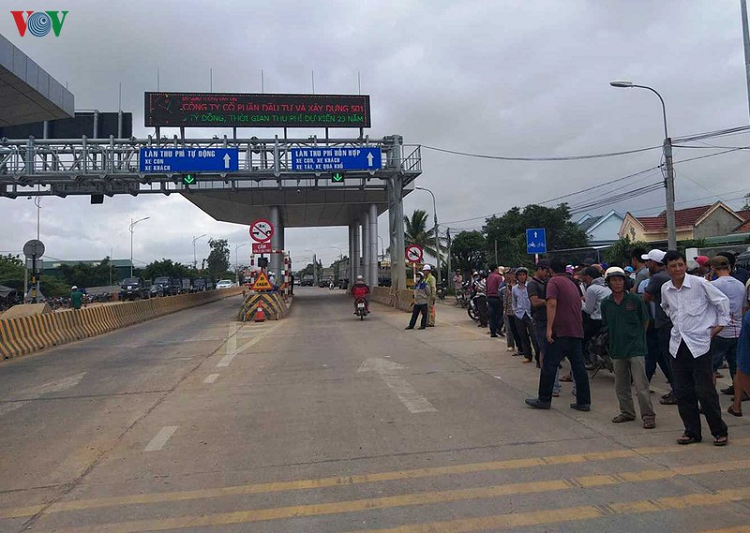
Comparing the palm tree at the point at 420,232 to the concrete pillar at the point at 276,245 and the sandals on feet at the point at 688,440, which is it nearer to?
the concrete pillar at the point at 276,245

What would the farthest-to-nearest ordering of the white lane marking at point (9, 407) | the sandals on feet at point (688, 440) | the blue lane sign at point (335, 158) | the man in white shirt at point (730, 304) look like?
the blue lane sign at point (335, 158)
the white lane marking at point (9, 407)
the man in white shirt at point (730, 304)
the sandals on feet at point (688, 440)

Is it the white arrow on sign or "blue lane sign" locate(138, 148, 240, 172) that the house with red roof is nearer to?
"blue lane sign" locate(138, 148, 240, 172)

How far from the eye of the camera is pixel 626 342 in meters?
6.25

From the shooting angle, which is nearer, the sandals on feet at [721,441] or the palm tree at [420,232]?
the sandals on feet at [721,441]

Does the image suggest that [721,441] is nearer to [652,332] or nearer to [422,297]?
[652,332]

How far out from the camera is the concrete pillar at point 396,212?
2708 centimetres

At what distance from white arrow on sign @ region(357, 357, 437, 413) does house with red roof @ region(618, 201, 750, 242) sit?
38.6 metres

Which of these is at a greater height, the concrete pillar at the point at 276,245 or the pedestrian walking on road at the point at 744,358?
the concrete pillar at the point at 276,245

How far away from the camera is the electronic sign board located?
28.4 m

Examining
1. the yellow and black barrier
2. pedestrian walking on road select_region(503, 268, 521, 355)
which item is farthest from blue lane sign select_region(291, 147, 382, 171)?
pedestrian walking on road select_region(503, 268, 521, 355)

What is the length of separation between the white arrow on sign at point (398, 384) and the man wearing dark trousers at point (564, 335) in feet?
→ 5.13

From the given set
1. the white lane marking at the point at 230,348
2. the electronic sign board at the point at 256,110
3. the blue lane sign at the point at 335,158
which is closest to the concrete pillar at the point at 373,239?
the electronic sign board at the point at 256,110

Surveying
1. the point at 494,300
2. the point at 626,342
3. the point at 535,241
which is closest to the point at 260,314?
the point at 535,241

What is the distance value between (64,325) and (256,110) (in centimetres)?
1603
